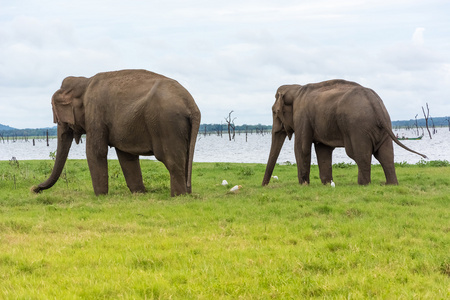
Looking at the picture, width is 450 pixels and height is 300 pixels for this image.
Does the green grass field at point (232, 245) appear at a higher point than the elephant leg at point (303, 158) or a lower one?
lower

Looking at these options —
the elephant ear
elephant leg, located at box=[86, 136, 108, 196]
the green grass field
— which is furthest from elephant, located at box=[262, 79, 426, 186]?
the elephant ear

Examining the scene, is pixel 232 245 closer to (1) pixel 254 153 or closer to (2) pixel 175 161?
(2) pixel 175 161

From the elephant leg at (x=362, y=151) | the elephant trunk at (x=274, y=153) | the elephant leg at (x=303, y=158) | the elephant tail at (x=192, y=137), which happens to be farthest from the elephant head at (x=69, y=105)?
the elephant leg at (x=362, y=151)

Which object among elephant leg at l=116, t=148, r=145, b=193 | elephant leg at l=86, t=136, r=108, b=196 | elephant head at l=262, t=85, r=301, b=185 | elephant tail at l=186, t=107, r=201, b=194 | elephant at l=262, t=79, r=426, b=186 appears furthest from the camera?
elephant head at l=262, t=85, r=301, b=185

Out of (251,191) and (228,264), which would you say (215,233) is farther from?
(251,191)

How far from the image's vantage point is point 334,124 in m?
14.8

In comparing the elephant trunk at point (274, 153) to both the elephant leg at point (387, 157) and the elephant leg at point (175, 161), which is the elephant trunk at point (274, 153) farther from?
the elephant leg at point (175, 161)

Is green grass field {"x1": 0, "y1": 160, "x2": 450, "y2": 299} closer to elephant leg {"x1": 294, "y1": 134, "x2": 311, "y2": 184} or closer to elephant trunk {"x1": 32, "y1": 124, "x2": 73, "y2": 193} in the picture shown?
elephant trunk {"x1": 32, "y1": 124, "x2": 73, "y2": 193}

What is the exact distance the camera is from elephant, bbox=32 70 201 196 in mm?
12648

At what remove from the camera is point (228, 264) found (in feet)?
22.2

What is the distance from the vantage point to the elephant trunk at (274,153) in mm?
16442

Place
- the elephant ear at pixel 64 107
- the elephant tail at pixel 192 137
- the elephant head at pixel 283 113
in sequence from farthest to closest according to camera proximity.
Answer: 1. the elephant head at pixel 283 113
2. the elephant ear at pixel 64 107
3. the elephant tail at pixel 192 137

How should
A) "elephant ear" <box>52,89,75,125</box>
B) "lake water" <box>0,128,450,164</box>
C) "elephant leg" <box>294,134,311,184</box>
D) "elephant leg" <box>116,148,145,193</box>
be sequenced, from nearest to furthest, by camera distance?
"elephant ear" <box>52,89,75,125</box>
"elephant leg" <box>116,148,145,193</box>
"elephant leg" <box>294,134,311,184</box>
"lake water" <box>0,128,450,164</box>

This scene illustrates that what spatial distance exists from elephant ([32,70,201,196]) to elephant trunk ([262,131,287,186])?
3632 mm
